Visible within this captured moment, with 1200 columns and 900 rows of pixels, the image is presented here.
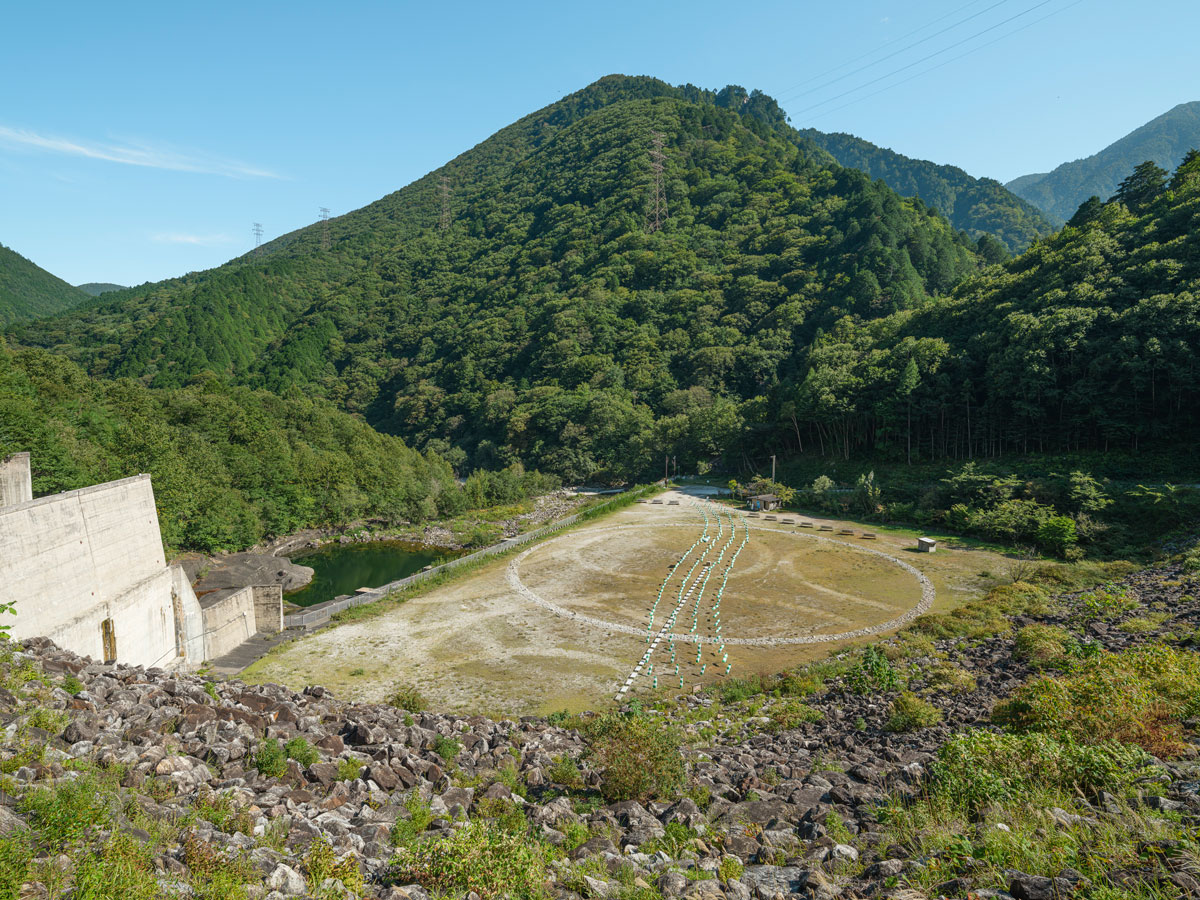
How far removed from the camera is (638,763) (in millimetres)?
9414

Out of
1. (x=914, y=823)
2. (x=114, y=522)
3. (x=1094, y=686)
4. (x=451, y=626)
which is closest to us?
(x=914, y=823)

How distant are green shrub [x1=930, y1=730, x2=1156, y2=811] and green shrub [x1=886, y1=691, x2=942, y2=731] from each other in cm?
340

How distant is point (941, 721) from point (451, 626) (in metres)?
16.8

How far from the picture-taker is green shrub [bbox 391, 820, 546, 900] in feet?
19.4

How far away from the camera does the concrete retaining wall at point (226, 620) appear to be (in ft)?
68.3

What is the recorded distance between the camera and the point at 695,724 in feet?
45.4

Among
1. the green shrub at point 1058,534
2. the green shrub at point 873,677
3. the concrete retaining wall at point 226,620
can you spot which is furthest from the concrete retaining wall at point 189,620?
the green shrub at point 1058,534

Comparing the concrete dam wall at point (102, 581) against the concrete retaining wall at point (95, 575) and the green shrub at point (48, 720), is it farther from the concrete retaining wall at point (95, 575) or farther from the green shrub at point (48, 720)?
the green shrub at point (48, 720)

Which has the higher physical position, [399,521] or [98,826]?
[98,826]

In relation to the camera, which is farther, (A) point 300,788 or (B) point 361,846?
(A) point 300,788

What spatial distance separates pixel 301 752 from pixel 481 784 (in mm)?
2860

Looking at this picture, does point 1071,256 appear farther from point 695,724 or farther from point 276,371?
point 276,371

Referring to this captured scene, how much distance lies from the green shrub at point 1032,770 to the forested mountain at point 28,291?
5980 inches

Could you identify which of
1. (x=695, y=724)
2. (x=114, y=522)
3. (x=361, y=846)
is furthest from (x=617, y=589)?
(x=361, y=846)
